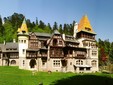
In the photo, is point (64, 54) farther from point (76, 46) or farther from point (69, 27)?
point (69, 27)

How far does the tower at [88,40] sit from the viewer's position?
56.8 metres

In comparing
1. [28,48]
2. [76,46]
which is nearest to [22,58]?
[28,48]

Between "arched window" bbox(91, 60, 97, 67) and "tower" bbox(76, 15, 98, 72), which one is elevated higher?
"tower" bbox(76, 15, 98, 72)

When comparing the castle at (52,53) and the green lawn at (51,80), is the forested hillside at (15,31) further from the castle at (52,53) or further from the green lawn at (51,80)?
the green lawn at (51,80)

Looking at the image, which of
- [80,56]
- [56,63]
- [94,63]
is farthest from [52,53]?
[94,63]

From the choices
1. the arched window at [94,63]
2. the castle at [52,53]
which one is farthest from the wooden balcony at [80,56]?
the arched window at [94,63]

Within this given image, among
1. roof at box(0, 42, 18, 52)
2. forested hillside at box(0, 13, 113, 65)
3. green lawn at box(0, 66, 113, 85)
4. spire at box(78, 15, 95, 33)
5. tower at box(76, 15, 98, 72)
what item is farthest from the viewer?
forested hillside at box(0, 13, 113, 65)

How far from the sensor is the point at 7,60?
64.9 metres

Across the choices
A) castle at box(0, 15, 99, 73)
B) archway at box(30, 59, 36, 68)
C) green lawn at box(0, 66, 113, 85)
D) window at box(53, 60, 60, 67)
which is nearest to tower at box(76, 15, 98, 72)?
castle at box(0, 15, 99, 73)

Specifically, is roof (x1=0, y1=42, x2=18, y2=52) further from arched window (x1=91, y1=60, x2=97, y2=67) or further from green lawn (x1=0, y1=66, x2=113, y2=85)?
green lawn (x1=0, y1=66, x2=113, y2=85)

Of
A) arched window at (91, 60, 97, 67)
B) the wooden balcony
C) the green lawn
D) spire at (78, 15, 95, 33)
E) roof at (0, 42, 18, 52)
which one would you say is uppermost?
spire at (78, 15, 95, 33)

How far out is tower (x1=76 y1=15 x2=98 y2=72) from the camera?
56775 mm

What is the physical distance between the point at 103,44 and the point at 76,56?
4851 cm

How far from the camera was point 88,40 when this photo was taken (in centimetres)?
5844
